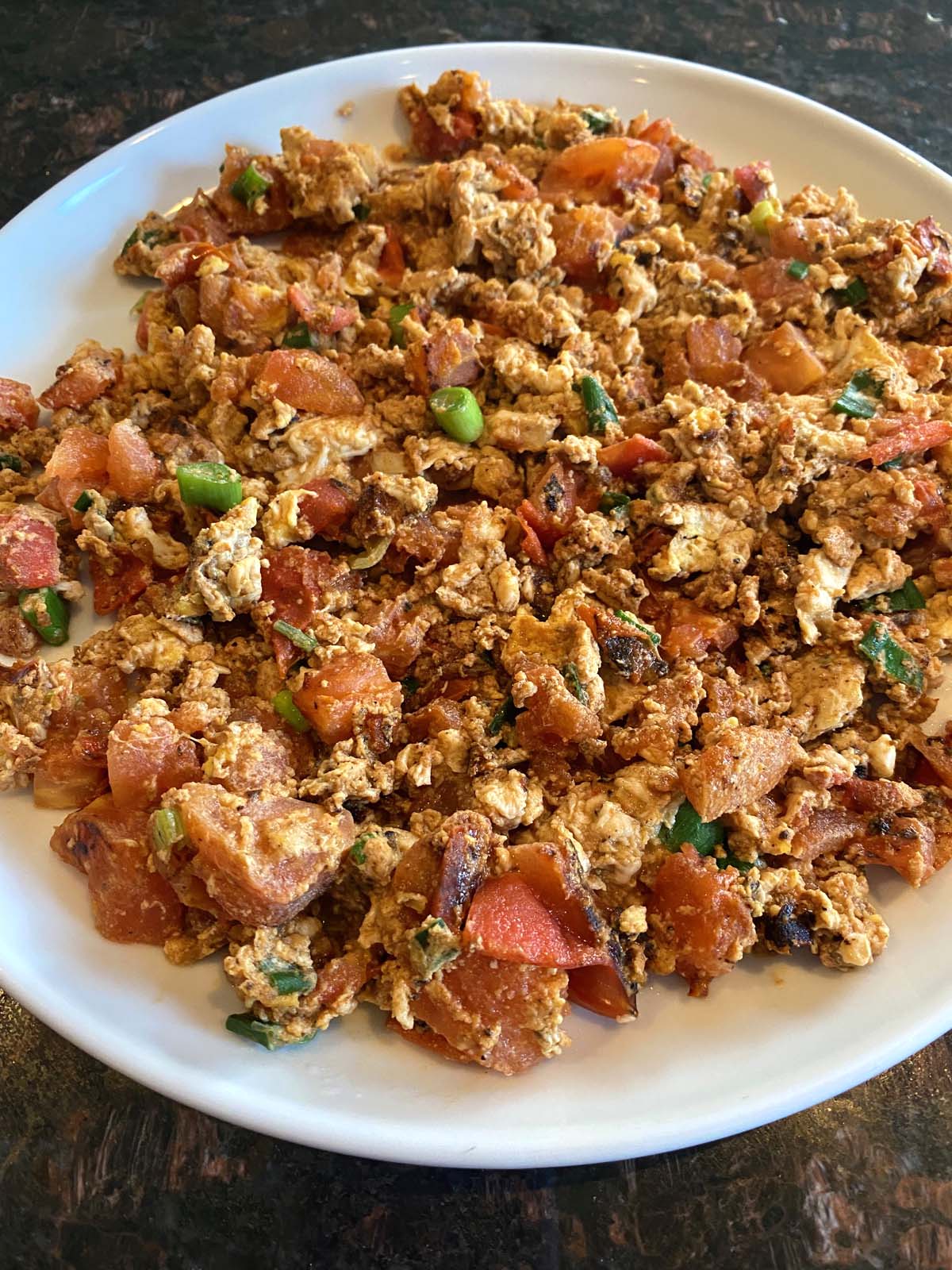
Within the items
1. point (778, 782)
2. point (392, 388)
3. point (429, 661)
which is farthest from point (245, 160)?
point (778, 782)

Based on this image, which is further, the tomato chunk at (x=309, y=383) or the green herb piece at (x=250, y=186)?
the green herb piece at (x=250, y=186)

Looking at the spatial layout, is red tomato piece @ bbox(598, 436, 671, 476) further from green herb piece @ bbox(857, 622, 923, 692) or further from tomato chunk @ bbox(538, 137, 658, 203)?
tomato chunk @ bbox(538, 137, 658, 203)

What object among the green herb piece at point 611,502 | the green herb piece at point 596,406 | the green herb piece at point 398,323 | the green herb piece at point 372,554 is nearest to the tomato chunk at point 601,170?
the green herb piece at point 398,323

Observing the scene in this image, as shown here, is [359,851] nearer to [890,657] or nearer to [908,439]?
[890,657]

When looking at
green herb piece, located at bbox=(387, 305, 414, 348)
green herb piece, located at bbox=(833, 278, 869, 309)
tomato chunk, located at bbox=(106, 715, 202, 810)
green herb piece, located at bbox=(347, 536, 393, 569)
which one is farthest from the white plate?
green herb piece, located at bbox=(833, 278, 869, 309)

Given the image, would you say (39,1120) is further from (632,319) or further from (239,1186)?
(632,319)

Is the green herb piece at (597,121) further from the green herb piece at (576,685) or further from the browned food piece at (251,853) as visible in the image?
the browned food piece at (251,853)
